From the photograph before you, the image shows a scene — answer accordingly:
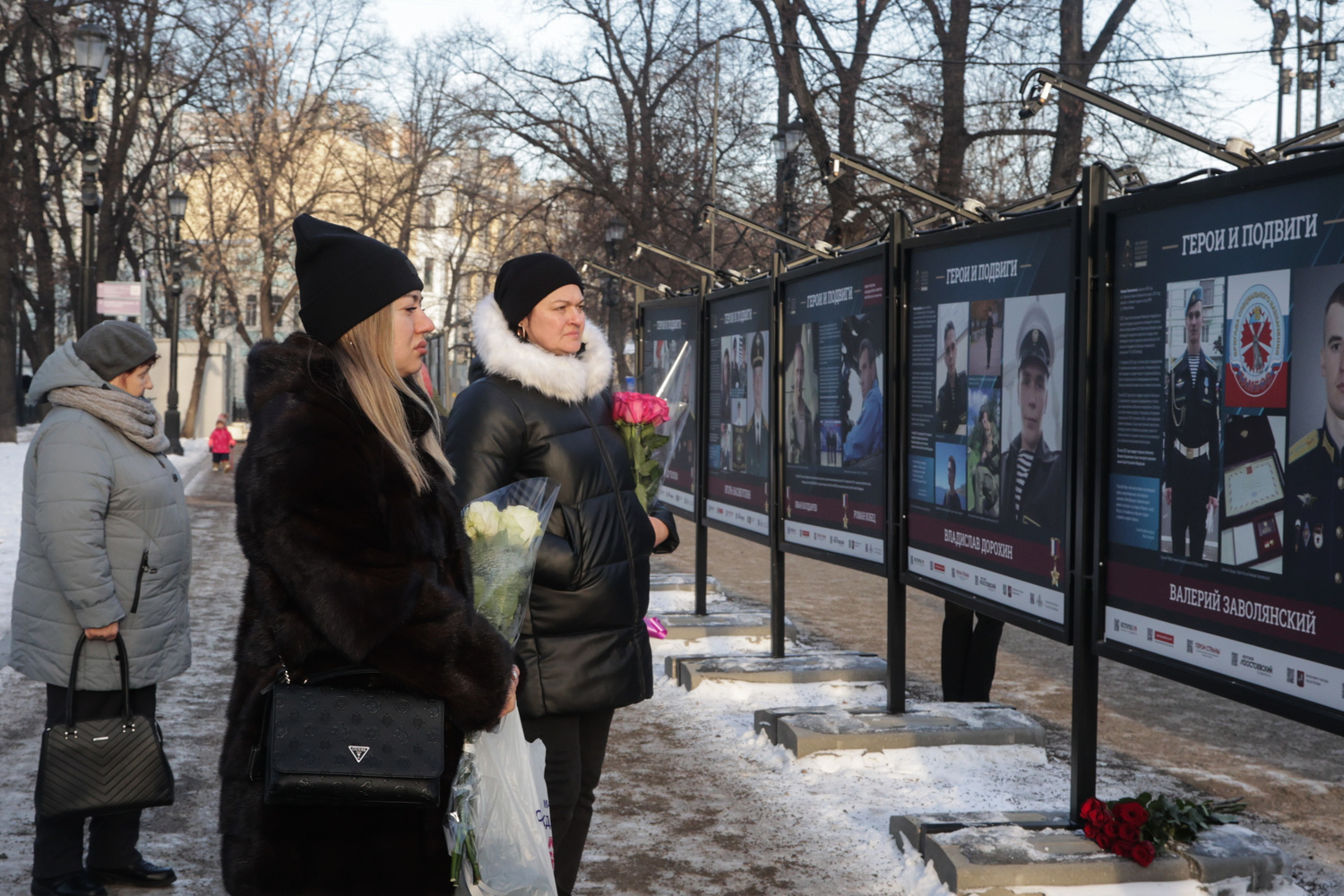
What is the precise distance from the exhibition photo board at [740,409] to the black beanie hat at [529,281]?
13.1 feet

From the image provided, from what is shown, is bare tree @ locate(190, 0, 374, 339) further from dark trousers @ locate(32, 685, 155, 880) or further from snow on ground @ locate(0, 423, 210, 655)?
dark trousers @ locate(32, 685, 155, 880)

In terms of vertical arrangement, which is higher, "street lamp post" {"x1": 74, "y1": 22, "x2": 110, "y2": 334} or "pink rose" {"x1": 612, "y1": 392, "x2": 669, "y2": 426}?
"street lamp post" {"x1": 74, "y1": 22, "x2": 110, "y2": 334}

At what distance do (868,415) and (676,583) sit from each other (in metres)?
4.80

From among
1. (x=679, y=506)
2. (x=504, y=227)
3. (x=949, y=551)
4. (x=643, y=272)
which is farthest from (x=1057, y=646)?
(x=504, y=227)

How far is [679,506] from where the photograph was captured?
975cm

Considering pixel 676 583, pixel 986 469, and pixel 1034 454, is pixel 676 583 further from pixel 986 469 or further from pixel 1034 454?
pixel 1034 454

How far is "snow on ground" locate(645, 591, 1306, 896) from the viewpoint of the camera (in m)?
4.34

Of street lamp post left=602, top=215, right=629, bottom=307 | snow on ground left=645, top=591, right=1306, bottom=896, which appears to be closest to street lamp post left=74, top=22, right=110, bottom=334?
→ street lamp post left=602, top=215, right=629, bottom=307

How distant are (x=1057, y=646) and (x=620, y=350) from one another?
23.5 m

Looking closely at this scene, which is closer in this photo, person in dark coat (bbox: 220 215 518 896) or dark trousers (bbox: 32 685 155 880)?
person in dark coat (bbox: 220 215 518 896)

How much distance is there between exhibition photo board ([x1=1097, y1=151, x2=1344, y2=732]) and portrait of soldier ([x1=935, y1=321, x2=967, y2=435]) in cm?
109

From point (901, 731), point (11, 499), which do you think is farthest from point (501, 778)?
point (11, 499)

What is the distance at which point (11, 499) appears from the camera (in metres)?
18.2

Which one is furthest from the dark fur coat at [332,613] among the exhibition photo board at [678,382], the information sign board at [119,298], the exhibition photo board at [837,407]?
the information sign board at [119,298]
